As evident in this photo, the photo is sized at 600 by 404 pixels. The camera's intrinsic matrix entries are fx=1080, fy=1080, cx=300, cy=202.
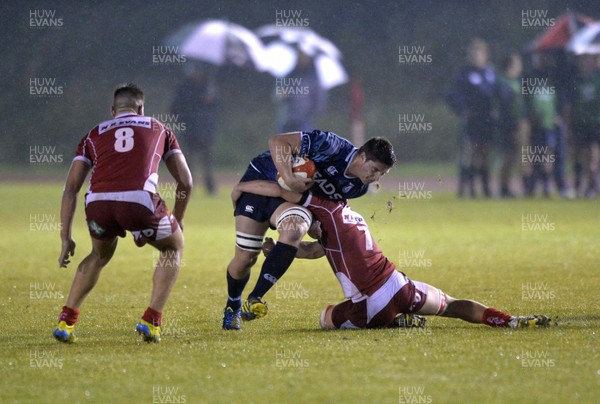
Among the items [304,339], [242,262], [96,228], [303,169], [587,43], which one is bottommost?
[304,339]

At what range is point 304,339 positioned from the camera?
7215mm

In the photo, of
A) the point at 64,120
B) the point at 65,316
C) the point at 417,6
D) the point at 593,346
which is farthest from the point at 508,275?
the point at 64,120

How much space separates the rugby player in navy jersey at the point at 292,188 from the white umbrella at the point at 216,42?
1653 cm

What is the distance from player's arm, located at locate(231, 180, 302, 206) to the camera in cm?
781

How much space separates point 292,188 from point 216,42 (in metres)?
17.2

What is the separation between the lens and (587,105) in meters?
22.1

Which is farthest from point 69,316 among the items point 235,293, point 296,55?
point 296,55

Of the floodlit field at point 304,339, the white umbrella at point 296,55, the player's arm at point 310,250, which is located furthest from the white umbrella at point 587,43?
the player's arm at point 310,250

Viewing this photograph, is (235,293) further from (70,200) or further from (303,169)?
(70,200)

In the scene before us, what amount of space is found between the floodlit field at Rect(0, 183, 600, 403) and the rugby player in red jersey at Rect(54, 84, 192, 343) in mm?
341

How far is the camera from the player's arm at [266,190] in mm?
7812

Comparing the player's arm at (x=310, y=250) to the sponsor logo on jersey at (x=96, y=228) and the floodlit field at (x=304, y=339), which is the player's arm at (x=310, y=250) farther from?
the sponsor logo on jersey at (x=96, y=228)

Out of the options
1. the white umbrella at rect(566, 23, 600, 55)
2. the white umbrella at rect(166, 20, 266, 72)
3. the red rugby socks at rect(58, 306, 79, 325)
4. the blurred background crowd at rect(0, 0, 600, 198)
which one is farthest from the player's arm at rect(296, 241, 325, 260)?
the white umbrella at rect(166, 20, 266, 72)

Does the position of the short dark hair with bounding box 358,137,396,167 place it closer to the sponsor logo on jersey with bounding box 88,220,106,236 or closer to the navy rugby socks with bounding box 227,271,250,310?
Result: the navy rugby socks with bounding box 227,271,250,310
